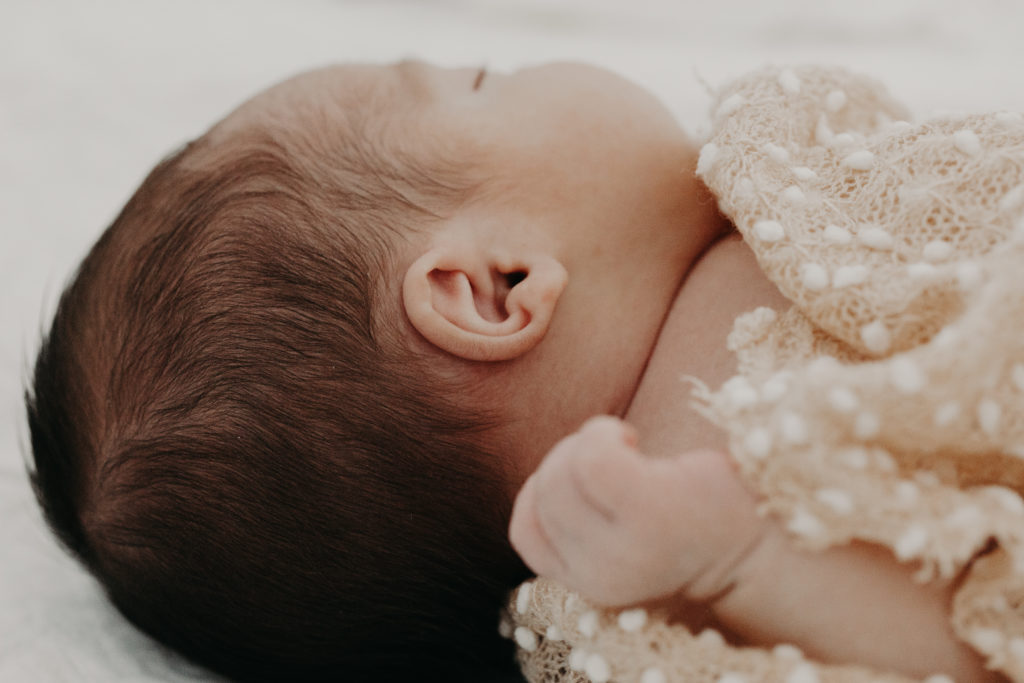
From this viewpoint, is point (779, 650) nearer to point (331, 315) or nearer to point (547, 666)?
point (547, 666)

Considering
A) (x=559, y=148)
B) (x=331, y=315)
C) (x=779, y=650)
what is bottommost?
(x=779, y=650)

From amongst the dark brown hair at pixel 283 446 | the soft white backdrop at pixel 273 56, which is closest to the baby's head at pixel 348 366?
the dark brown hair at pixel 283 446

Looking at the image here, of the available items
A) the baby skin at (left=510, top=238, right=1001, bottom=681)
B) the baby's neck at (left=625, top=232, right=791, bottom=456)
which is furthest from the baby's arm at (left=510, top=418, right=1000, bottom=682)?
the baby's neck at (left=625, top=232, right=791, bottom=456)

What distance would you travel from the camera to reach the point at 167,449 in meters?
0.82

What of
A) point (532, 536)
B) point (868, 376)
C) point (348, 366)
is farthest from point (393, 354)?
point (868, 376)

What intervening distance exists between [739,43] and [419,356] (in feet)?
3.82

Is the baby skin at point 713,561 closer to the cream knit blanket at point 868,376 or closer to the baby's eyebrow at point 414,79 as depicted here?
the cream knit blanket at point 868,376

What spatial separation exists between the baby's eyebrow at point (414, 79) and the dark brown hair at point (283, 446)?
10 cm

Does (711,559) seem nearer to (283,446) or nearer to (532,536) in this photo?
(532,536)

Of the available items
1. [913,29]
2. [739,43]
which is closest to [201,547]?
[739,43]

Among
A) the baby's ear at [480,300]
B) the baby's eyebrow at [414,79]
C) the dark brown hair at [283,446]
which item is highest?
the baby's eyebrow at [414,79]

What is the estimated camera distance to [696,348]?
2.72ft

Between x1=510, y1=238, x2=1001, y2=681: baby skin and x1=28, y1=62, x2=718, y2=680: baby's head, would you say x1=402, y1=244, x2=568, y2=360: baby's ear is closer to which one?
x1=28, y1=62, x2=718, y2=680: baby's head

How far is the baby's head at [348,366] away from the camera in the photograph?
2.67ft
